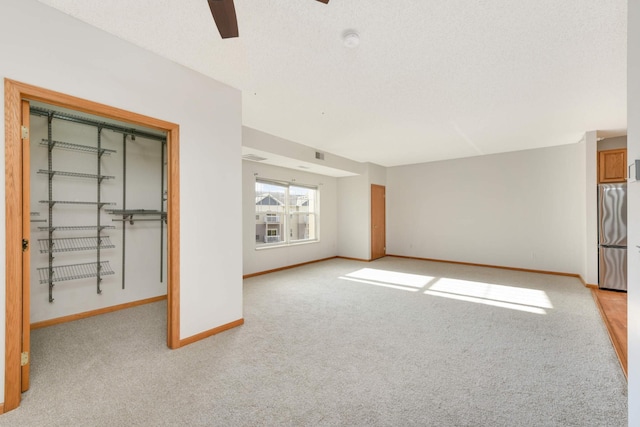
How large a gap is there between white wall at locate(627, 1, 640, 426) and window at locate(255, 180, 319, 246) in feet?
16.5

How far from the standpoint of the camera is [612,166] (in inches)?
172

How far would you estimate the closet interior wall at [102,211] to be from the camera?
305 cm

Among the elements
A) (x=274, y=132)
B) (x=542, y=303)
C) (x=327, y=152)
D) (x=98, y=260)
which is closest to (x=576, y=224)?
(x=542, y=303)

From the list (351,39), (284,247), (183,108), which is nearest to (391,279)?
(284,247)

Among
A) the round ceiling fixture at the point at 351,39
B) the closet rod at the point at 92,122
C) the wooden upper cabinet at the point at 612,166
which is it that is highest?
A: the round ceiling fixture at the point at 351,39

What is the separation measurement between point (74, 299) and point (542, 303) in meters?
5.88

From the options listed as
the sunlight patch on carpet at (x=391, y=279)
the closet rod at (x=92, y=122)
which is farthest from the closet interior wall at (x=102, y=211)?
the sunlight patch on carpet at (x=391, y=279)

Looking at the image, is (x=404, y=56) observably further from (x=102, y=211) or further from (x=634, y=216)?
(x=102, y=211)

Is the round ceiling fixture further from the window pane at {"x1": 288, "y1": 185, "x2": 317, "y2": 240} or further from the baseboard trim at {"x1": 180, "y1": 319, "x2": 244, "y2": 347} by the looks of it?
the window pane at {"x1": 288, "y1": 185, "x2": 317, "y2": 240}

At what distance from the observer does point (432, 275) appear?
5.41 metres

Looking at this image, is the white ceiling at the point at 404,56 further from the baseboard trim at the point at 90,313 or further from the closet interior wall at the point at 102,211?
the baseboard trim at the point at 90,313

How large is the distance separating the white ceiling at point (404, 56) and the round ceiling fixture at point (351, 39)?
0.18 ft

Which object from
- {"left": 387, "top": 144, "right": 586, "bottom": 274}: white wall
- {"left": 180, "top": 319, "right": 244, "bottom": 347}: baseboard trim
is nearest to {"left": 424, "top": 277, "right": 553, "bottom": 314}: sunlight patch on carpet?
{"left": 387, "top": 144, "right": 586, "bottom": 274}: white wall

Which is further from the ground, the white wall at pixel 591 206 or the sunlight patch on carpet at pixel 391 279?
the white wall at pixel 591 206
